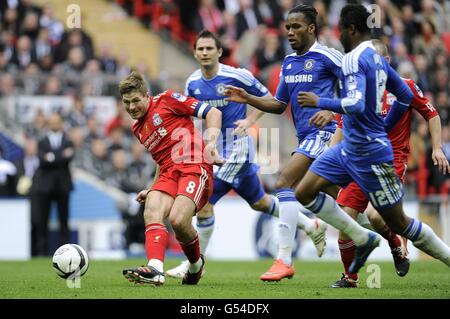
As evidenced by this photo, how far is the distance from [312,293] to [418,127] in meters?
10.2

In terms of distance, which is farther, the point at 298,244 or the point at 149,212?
the point at 298,244

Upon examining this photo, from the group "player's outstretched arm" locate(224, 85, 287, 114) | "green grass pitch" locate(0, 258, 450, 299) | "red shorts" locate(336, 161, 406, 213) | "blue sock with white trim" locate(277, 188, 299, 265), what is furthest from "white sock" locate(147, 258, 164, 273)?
"red shorts" locate(336, 161, 406, 213)

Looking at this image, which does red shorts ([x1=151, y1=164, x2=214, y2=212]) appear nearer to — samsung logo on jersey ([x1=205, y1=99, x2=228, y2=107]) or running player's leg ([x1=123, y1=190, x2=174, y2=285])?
running player's leg ([x1=123, y1=190, x2=174, y2=285])

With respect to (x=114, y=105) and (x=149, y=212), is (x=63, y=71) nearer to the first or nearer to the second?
(x=114, y=105)

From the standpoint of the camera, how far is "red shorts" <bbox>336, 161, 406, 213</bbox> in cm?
1004

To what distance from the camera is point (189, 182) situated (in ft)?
30.5

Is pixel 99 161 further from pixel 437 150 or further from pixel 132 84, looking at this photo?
pixel 437 150

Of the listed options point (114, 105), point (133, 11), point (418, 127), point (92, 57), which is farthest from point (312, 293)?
point (133, 11)

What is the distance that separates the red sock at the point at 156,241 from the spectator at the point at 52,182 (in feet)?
27.7

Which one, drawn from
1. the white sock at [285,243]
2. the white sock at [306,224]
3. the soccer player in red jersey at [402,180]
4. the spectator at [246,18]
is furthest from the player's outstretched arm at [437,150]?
the spectator at [246,18]

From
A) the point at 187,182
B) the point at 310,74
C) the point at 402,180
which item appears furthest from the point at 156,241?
the point at 402,180

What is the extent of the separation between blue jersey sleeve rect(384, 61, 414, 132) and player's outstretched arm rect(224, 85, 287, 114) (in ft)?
3.63

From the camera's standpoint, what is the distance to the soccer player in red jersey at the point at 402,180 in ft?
31.3

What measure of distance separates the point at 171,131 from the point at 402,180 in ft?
8.14
